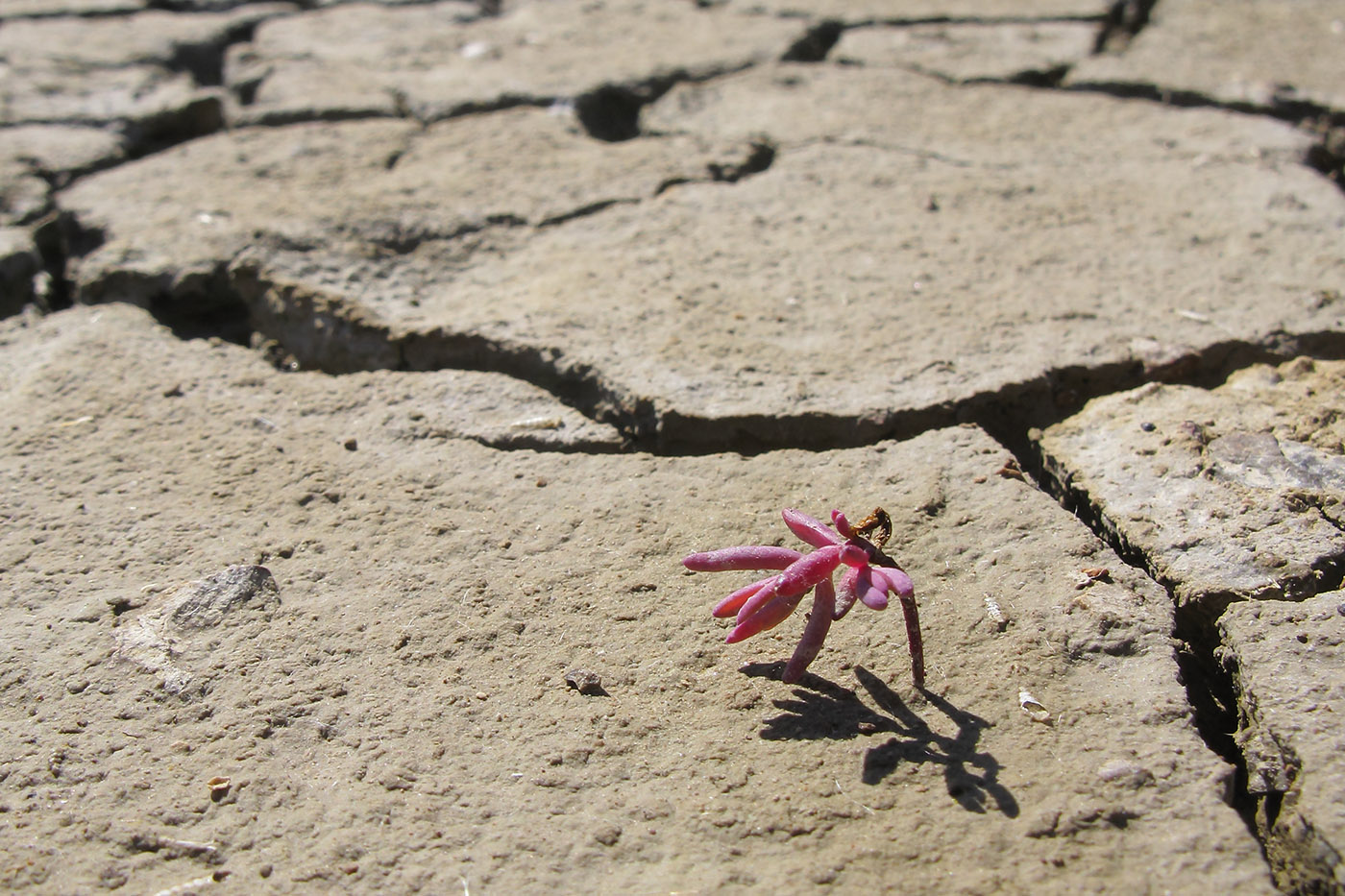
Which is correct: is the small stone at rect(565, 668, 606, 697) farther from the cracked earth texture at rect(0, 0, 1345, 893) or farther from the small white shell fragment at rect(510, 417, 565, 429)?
the small white shell fragment at rect(510, 417, 565, 429)

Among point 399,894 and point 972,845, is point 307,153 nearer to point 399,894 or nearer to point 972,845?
point 399,894

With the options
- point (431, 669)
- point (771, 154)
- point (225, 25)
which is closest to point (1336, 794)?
point (431, 669)

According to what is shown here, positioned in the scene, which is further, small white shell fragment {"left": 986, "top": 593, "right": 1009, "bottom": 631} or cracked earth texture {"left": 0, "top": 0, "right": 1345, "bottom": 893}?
small white shell fragment {"left": 986, "top": 593, "right": 1009, "bottom": 631}

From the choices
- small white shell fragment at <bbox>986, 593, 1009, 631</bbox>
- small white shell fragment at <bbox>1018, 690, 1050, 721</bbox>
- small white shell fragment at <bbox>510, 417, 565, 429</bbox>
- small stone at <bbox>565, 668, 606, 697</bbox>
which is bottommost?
small stone at <bbox>565, 668, 606, 697</bbox>

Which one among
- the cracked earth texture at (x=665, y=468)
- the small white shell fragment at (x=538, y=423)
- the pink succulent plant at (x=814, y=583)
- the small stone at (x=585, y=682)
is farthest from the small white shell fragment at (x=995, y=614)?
the small white shell fragment at (x=538, y=423)

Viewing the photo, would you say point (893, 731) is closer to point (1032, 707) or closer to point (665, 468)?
point (1032, 707)

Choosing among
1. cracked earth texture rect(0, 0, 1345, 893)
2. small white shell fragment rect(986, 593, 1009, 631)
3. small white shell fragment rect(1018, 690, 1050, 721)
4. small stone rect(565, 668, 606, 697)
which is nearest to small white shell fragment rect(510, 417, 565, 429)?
cracked earth texture rect(0, 0, 1345, 893)

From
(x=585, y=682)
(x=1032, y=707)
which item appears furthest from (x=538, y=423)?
(x=1032, y=707)
